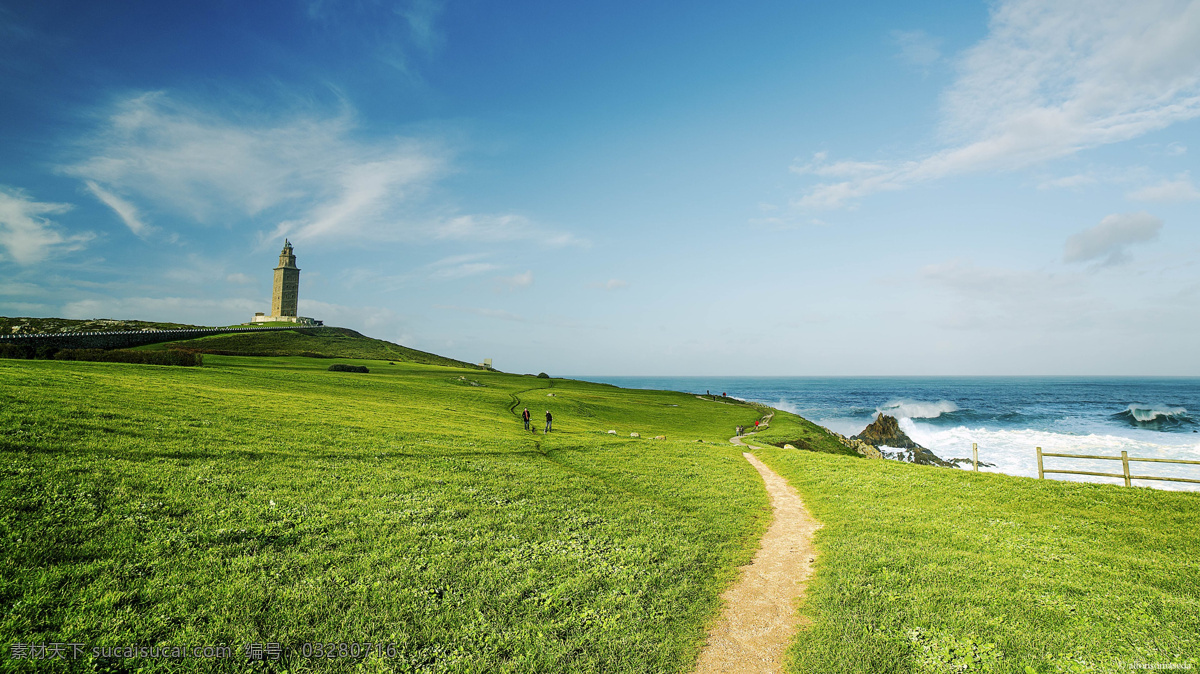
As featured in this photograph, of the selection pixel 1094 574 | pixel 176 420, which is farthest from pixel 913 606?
pixel 176 420

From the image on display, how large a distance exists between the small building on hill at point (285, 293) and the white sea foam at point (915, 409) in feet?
602

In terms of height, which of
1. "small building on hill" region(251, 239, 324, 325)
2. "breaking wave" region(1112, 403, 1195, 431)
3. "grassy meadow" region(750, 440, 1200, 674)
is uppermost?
"small building on hill" region(251, 239, 324, 325)

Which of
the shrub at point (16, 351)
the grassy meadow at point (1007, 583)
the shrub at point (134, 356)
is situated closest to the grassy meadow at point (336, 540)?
the grassy meadow at point (1007, 583)

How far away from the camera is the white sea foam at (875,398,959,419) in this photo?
443 ft

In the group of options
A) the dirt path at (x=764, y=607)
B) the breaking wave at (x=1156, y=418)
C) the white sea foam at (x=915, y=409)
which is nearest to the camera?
the dirt path at (x=764, y=607)

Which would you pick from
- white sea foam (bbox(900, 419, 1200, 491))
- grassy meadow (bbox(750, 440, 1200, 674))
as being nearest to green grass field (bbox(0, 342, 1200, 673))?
grassy meadow (bbox(750, 440, 1200, 674))

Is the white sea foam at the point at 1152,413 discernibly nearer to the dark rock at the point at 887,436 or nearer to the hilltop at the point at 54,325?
the dark rock at the point at 887,436

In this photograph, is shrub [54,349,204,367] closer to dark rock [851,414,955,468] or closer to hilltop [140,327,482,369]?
hilltop [140,327,482,369]

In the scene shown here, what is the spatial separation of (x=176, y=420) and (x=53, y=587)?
1611 centimetres

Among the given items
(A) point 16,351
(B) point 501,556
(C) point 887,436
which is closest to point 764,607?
(B) point 501,556

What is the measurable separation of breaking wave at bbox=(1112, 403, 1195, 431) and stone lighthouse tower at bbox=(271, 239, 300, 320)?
223 meters

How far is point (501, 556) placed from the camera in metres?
12.6

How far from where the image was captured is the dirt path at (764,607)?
927cm

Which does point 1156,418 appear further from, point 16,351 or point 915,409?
point 16,351
